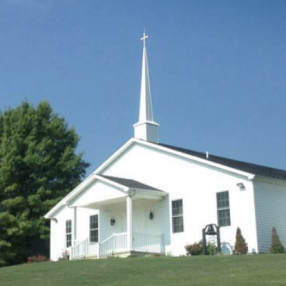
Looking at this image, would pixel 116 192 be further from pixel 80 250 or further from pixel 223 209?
pixel 223 209

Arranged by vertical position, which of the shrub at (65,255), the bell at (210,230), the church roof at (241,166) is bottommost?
the shrub at (65,255)

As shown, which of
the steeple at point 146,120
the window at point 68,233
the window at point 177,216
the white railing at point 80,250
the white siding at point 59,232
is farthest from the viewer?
the white siding at point 59,232

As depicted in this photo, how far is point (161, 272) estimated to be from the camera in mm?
19891

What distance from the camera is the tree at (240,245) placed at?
87.2 ft

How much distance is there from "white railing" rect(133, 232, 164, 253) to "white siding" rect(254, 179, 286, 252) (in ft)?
17.0

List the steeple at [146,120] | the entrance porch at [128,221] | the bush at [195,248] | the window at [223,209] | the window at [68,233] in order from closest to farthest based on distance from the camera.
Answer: the bush at [195,248]
the window at [223,209]
the entrance porch at [128,221]
the steeple at [146,120]
the window at [68,233]

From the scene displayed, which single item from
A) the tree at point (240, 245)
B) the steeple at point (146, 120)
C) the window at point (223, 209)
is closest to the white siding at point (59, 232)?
the steeple at point (146, 120)

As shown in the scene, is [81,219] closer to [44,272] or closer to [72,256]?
[72,256]

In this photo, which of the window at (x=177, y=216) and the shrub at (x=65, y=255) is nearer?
the window at (x=177, y=216)

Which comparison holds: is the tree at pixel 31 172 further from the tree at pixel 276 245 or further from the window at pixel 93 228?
the tree at pixel 276 245

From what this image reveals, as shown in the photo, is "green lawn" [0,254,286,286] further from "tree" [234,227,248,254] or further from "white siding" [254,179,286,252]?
"white siding" [254,179,286,252]

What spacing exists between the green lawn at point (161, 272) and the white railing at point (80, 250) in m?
6.41

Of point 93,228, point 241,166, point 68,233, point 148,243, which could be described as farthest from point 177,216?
point 68,233

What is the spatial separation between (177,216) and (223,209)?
2.66m
